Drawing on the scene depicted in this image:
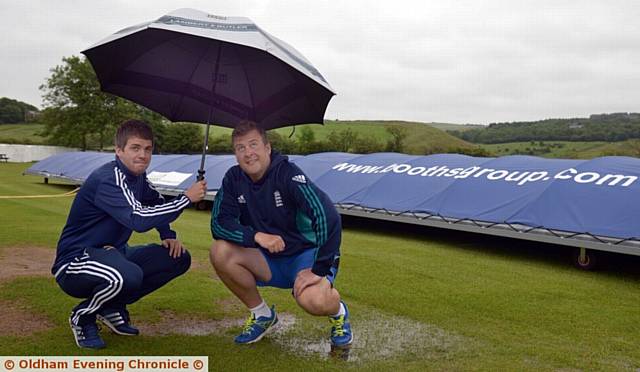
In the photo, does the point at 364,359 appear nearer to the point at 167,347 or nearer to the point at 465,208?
the point at 167,347

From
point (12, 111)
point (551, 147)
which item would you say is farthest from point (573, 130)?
point (12, 111)

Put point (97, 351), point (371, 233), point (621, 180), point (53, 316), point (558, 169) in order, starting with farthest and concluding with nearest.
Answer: point (371, 233)
point (558, 169)
point (621, 180)
point (53, 316)
point (97, 351)

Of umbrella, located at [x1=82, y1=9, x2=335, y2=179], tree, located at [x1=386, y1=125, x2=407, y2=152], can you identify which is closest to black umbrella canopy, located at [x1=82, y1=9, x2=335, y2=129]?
umbrella, located at [x1=82, y1=9, x2=335, y2=179]

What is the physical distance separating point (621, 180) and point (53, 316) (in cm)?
870

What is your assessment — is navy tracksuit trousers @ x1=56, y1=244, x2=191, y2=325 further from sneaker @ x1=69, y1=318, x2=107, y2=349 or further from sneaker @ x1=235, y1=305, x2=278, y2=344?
sneaker @ x1=235, y1=305, x2=278, y2=344

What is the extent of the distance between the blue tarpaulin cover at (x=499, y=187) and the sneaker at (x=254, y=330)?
6.15 meters

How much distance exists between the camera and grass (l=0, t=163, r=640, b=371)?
14.6 feet

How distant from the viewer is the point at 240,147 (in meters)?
4.46

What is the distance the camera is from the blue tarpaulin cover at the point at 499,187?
9.38 meters

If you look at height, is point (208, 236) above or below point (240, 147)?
below

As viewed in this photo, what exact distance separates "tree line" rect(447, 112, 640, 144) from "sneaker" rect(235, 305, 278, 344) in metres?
28.2

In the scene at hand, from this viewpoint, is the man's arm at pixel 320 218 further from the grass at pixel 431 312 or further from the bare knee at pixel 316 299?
the grass at pixel 431 312

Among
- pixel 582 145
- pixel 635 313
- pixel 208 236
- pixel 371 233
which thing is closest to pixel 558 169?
pixel 371 233

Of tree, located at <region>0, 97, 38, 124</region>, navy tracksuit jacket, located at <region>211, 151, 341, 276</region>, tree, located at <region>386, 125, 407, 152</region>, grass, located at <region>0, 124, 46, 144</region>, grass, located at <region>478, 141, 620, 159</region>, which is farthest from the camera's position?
tree, located at <region>0, 97, 38, 124</region>
